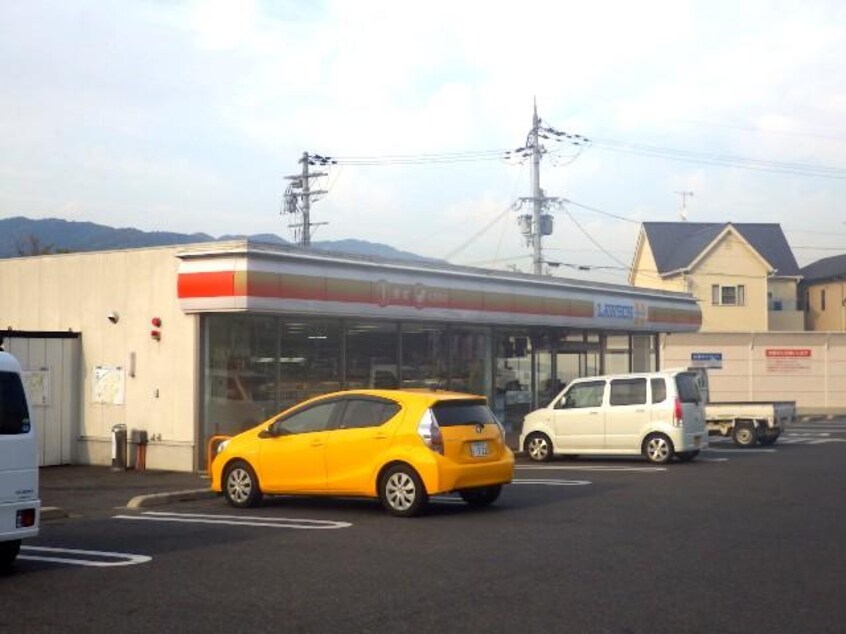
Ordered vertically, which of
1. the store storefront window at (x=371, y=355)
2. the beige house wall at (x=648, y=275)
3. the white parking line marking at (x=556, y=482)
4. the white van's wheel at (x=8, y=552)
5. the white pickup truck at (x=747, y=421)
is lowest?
the white parking line marking at (x=556, y=482)

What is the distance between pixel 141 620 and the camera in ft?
28.0

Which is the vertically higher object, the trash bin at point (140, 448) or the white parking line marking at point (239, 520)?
the trash bin at point (140, 448)

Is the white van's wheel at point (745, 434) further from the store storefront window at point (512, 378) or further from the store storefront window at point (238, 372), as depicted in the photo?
the store storefront window at point (238, 372)

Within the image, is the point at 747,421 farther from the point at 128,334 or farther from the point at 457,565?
the point at 457,565

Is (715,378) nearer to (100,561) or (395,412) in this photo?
(395,412)

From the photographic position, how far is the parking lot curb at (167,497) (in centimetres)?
1677

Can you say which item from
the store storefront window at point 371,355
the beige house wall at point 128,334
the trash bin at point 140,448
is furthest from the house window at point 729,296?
the trash bin at point 140,448

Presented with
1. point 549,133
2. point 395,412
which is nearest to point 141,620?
point 395,412

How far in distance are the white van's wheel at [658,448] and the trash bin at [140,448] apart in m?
9.73

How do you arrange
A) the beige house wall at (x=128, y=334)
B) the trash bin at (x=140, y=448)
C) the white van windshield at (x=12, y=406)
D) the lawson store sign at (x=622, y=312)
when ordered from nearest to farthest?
1. the white van windshield at (x=12, y=406)
2. the beige house wall at (x=128, y=334)
3. the trash bin at (x=140, y=448)
4. the lawson store sign at (x=622, y=312)

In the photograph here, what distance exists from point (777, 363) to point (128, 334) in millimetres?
36099

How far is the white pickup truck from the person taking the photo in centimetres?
2838

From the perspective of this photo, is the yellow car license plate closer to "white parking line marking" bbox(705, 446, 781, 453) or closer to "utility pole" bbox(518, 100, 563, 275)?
"white parking line marking" bbox(705, 446, 781, 453)

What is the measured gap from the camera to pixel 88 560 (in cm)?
1141
